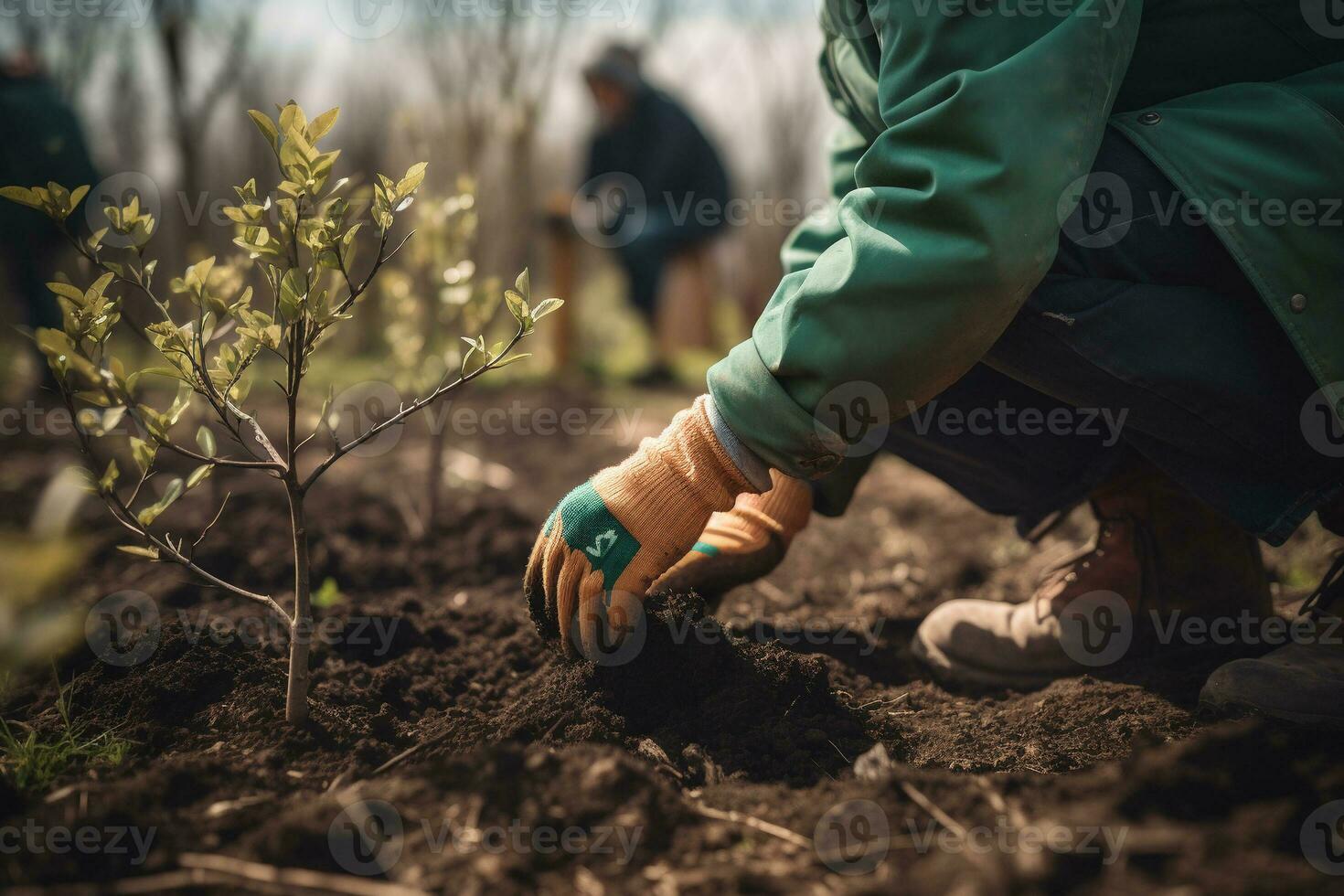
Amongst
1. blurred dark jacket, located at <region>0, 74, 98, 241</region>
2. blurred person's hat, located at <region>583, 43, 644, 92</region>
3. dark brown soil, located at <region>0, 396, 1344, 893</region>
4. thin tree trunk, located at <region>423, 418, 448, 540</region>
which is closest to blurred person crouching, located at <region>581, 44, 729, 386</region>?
blurred person's hat, located at <region>583, 43, 644, 92</region>

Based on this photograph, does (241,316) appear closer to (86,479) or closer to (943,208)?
(86,479)

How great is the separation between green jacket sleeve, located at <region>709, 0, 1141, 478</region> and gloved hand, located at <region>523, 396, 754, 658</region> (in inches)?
5.6

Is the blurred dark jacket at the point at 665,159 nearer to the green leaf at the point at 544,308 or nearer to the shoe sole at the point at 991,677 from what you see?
the shoe sole at the point at 991,677

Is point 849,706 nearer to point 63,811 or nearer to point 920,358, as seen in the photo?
point 920,358

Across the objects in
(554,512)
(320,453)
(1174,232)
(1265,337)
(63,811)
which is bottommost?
(320,453)

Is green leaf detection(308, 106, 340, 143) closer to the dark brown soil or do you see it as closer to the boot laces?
the dark brown soil

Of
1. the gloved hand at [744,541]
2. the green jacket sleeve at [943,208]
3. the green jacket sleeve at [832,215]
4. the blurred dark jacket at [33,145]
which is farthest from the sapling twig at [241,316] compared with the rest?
the blurred dark jacket at [33,145]

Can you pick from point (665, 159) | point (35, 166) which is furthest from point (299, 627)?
point (665, 159)

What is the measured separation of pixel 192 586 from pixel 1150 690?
2.23 meters

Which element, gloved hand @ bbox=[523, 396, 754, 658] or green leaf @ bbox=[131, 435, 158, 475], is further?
gloved hand @ bbox=[523, 396, 754, 658]

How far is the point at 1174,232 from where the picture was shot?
1.58 metres

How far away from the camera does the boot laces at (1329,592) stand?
1745 mm

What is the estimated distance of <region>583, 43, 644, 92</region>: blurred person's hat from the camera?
23.2 feet

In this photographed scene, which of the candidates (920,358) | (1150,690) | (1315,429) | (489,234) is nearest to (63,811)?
(920,358)
